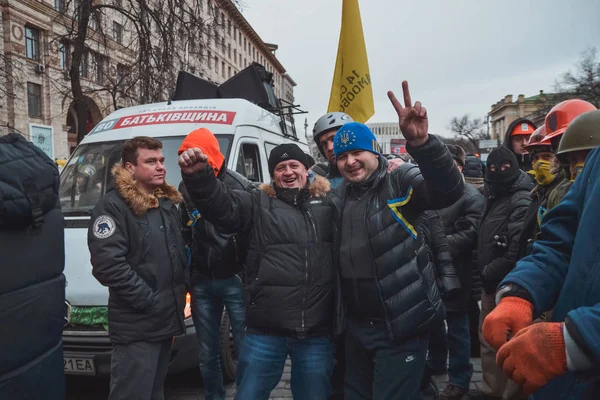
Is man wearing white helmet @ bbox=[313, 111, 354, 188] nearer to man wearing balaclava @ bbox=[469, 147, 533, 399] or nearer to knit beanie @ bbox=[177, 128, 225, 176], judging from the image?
knit beanie @ bbox=[177, 128, 225, 176]

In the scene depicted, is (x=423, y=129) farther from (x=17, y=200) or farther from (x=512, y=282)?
(x=17, y=200)

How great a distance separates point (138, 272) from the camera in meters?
2.78

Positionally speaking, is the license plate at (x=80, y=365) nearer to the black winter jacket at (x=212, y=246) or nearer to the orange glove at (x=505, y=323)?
the black winter jacket at (x=212, y=246)

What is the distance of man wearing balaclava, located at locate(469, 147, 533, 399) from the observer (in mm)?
3570

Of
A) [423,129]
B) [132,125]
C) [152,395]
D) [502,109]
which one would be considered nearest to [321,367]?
[152,395]

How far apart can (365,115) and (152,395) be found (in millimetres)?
3605

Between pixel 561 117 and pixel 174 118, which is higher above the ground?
pixel 174 118

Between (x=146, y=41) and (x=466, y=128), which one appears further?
(x=466, y=128)

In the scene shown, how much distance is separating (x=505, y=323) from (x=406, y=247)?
3.68ft

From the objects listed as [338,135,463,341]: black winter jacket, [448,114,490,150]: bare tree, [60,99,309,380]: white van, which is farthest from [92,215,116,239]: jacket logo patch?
[448,114,490,150]: bare tree

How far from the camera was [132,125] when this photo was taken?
5.17 meters

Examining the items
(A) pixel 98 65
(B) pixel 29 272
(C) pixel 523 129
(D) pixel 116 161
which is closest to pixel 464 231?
(C) pixel 523 129

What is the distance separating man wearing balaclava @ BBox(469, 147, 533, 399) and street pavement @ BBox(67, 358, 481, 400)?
528mm

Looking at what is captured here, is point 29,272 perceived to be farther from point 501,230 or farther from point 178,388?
point 501,230
